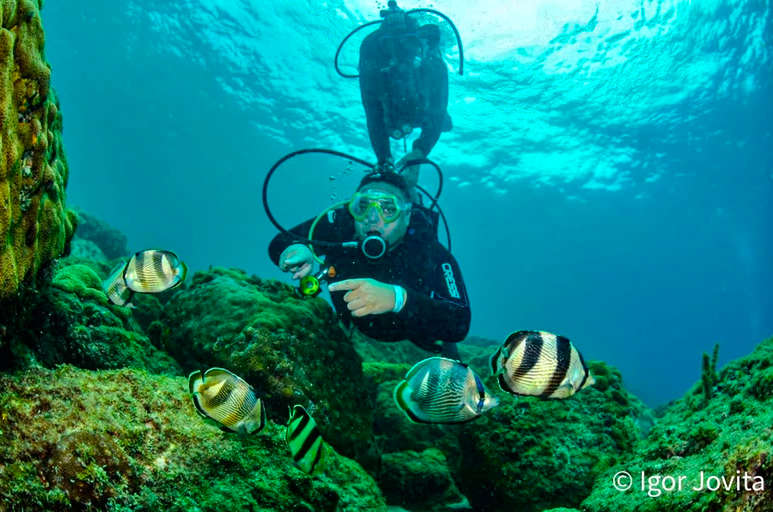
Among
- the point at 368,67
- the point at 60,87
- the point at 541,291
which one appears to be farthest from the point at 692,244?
the point at 60,87

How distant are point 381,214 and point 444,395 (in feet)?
9.99

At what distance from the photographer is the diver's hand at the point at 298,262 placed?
4.25 m

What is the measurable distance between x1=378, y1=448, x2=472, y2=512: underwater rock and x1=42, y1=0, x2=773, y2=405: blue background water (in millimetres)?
16702

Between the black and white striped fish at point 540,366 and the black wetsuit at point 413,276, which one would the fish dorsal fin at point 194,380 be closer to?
the black and white striped fish at point 540,366

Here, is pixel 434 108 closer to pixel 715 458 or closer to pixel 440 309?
pixel 440 309

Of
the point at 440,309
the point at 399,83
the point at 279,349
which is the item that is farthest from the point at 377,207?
the point at 399,83

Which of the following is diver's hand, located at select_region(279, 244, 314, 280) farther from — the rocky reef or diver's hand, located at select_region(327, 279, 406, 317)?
diver's hand, located at select_region(327, 279, 406, 317)

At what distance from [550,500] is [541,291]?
81355 millimetres

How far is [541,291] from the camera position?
77938mm

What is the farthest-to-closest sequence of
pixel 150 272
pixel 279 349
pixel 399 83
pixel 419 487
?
pixel 399 83
pixel 419 487
pixel 279 349
pixel 150 272

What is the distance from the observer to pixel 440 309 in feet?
13.0

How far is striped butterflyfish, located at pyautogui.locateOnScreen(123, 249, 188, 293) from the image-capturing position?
2205mm

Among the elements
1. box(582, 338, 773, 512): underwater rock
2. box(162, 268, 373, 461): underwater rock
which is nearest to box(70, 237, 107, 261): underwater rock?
box(162, 268, 373, 461): underwater rock

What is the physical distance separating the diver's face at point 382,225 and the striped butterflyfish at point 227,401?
8.56ft
